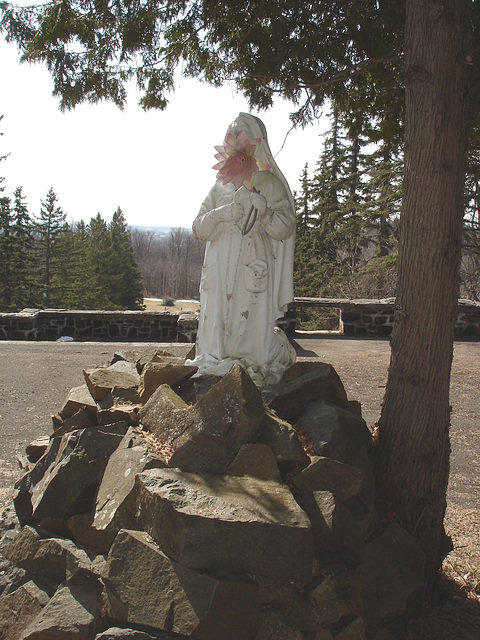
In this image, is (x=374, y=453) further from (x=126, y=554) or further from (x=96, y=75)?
(x=96, y=75)

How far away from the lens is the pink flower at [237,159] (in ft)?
12.3

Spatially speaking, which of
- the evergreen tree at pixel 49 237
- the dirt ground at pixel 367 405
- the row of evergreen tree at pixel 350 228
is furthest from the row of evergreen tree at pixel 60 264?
the dirt ground at pixel 367 405

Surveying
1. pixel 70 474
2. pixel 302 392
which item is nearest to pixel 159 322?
pixel 302 392

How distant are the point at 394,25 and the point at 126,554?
455 centimetres

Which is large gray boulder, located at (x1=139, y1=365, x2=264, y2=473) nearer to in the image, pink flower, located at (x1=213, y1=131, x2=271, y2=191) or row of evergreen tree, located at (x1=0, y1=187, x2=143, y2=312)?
pink flower, located at (x1=213, y1=131, x2=271, y2=191)

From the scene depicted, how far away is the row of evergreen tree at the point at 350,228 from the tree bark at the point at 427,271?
43.8 feet

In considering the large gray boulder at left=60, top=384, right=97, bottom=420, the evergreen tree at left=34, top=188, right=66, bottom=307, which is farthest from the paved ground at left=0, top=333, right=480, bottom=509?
the evergreen tree at left=34, top=188, right=66, bottom=307

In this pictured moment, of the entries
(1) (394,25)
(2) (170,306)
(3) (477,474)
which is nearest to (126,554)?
(3) (477,474)

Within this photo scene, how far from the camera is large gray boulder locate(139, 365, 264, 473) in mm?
3074

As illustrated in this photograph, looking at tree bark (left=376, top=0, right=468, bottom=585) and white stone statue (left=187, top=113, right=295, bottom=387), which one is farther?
white stone statue (left=187, top=113, right=295, bottom=387)

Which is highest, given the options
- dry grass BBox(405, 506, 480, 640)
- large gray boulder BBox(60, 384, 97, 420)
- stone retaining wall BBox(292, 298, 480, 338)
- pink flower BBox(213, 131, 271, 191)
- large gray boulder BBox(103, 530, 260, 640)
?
pink flower BBox(213, 131, 271, 191)

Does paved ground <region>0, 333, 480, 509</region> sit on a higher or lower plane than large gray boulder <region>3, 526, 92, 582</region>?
higher

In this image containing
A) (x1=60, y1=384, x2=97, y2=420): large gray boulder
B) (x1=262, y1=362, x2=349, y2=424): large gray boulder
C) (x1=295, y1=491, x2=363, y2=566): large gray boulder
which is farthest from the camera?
(x1=60, y1=384, x2=97, y2=420): large gray boulder

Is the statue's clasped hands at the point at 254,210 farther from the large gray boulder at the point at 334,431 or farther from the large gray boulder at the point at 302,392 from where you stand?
the large gray boulder at the point at 334,431
